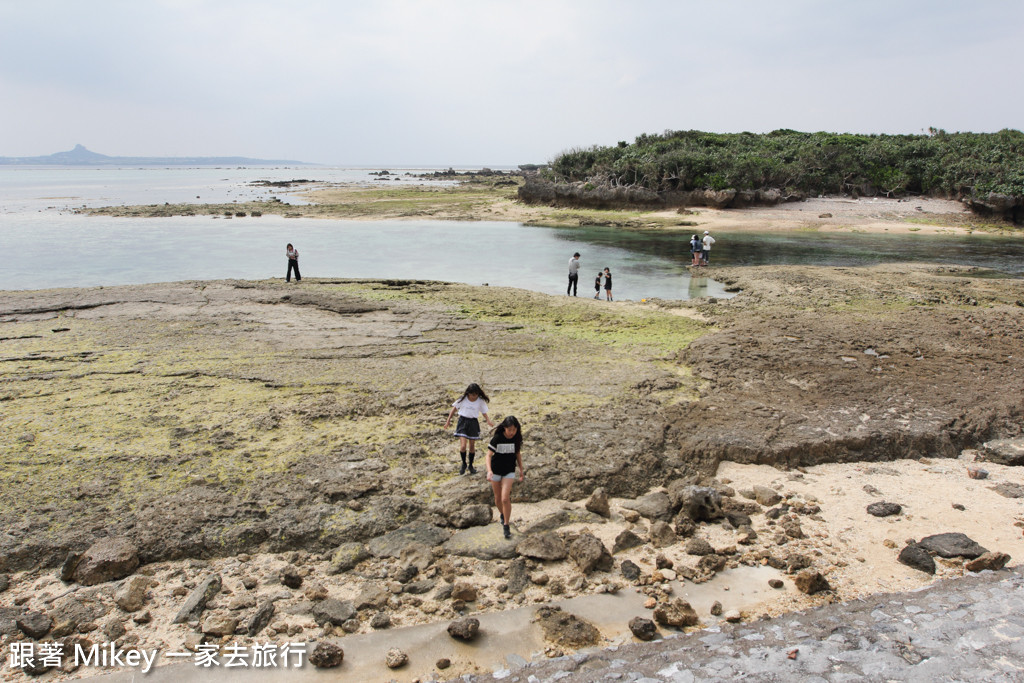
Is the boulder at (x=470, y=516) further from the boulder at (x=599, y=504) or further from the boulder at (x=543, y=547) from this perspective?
the boulder at (x=599, y=504)

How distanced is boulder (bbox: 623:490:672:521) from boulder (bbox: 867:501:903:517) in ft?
6.94

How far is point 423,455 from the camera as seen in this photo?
7551mm

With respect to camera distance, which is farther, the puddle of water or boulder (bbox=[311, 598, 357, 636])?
boulder (bbox=[311, 598, 357, 636])

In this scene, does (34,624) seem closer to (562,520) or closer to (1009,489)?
(562,520)

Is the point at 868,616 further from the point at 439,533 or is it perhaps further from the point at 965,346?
the point at 965,346

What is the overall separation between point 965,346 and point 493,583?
10706 mm

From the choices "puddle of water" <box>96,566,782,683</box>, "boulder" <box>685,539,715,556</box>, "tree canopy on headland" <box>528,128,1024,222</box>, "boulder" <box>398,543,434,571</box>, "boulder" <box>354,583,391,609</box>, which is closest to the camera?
"puddle of water" <box>96,566,782,683</box>

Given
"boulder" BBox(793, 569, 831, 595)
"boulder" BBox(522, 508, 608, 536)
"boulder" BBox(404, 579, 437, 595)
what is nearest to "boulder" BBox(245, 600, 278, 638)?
"boulder" BBox(404, 579, 437, 595)

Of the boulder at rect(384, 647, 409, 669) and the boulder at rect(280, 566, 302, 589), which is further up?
the boulder at rect(280, 566, 302, 589)

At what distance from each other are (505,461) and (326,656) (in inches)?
90.3

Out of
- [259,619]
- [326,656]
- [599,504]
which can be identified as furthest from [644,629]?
[259,619]

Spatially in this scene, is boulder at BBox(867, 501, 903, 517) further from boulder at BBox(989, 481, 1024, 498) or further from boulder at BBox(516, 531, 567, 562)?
boulder at BBox(516, 531, 567, 562)

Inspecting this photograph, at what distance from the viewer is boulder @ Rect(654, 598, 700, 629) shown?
5.02 meters

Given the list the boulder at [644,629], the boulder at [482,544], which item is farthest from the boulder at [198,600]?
the boulder at [644,629]
